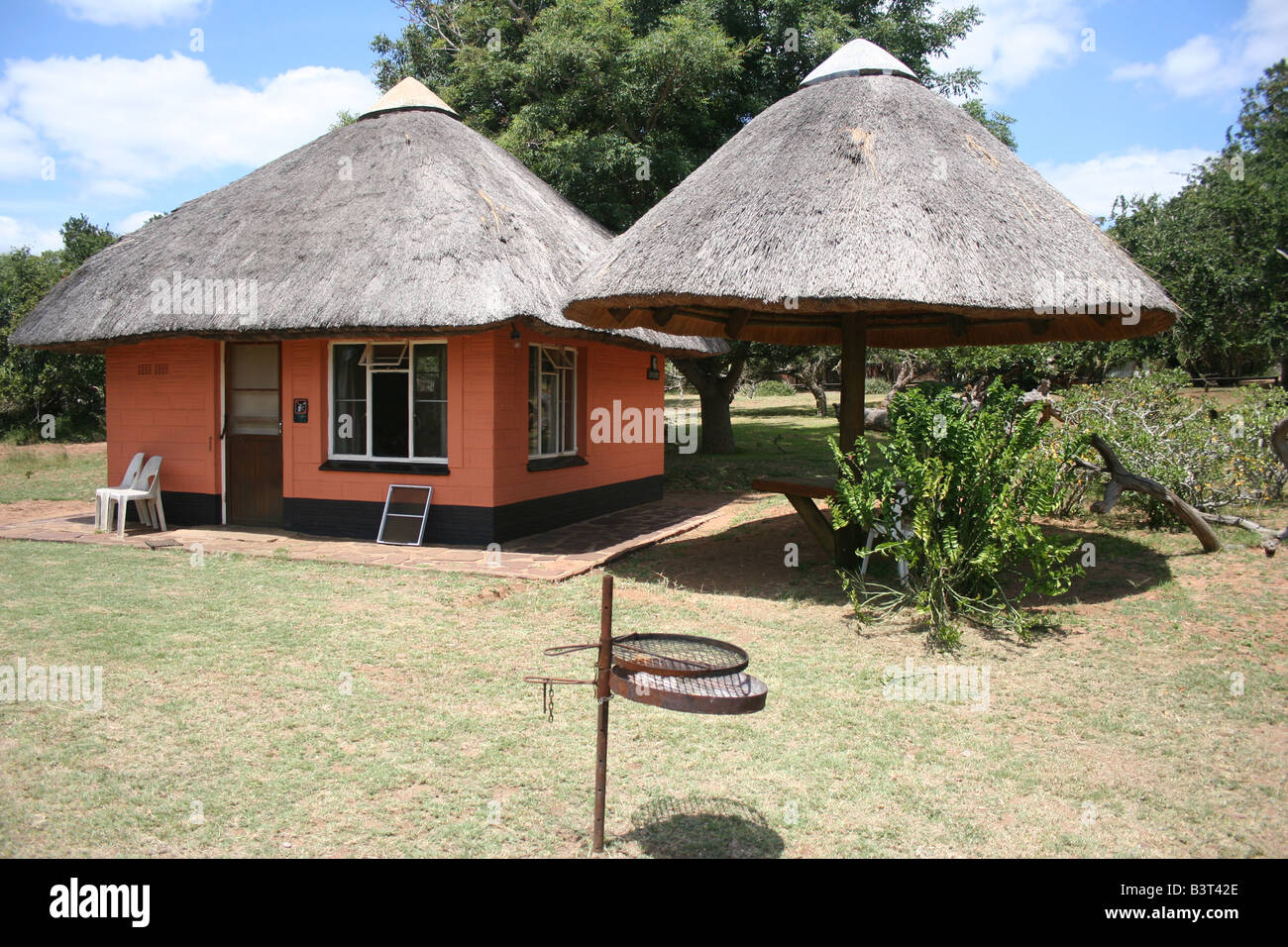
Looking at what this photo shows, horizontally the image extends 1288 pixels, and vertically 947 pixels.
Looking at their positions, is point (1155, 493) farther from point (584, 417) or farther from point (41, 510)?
point (41, 510)

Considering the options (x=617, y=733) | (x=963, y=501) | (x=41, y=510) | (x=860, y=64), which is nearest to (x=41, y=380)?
(x=41, y=510)

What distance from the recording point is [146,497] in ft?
33.9

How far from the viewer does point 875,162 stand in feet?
24.6

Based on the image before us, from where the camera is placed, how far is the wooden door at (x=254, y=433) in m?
10.5

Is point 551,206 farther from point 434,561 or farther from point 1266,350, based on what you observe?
point 1266,350

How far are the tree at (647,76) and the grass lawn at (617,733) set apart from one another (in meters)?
8.99

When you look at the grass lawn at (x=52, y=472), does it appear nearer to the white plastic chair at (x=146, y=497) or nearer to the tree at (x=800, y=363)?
the white plastic chair at (x=146, y=497)

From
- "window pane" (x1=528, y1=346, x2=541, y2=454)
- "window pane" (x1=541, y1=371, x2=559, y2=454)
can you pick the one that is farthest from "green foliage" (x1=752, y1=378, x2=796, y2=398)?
"window pane" (x1=528, y1=346, x2=541, y2=454)

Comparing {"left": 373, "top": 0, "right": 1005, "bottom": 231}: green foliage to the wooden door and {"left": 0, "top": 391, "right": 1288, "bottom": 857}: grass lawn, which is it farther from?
{"left": 0, "top": 391, "right": 1288, "bottom": 857}: grass lawn

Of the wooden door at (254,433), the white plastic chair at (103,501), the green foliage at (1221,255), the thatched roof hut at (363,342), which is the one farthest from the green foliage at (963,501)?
the green foliage at (1221,255)

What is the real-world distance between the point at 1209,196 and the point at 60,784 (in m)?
26.9

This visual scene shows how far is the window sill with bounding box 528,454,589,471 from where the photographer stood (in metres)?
10.3

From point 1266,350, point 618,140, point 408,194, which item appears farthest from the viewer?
point 1266,350
